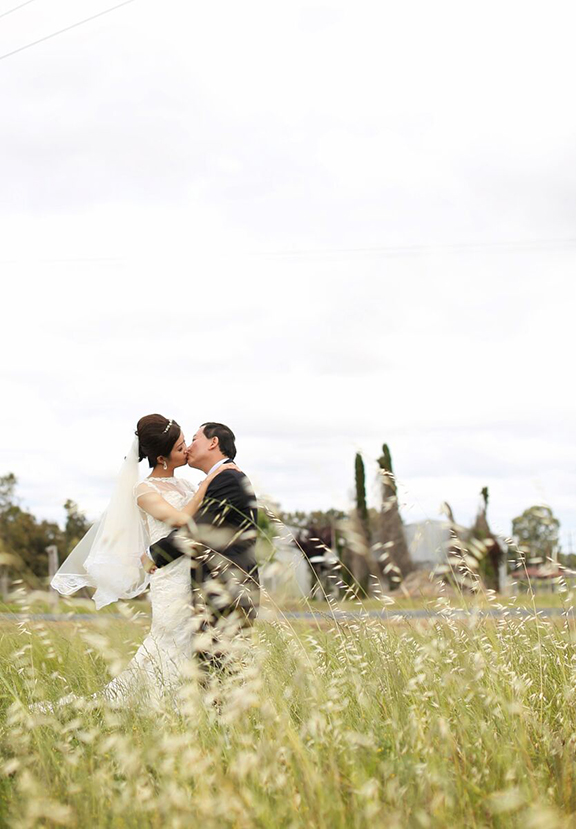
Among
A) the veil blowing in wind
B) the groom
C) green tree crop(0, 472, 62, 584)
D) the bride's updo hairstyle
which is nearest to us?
the groom

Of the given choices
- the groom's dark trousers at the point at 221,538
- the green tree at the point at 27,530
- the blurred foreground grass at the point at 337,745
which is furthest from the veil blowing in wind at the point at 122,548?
the green tree at the point at 27,530

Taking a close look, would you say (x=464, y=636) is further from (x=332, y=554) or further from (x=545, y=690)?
A: (x=332, y=554)

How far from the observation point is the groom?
5.14 metres

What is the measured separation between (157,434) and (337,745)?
3105 mm

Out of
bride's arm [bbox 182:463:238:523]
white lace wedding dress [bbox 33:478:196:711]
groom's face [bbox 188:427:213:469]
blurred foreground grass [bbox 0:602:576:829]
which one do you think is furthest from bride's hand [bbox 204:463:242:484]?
blurred foreground grass [bbox 0:602:576:829]

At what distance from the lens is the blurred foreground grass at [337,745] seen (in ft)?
8.71

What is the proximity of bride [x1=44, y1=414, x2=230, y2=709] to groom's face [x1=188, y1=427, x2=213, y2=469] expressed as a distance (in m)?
0.13

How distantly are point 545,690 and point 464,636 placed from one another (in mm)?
623

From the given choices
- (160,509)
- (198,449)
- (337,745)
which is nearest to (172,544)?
(160,509)

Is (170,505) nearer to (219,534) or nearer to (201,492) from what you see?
(201,492)

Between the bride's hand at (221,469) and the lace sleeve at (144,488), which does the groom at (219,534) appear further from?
the lace sleeve at (144,488)

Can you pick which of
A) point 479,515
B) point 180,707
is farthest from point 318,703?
point 479,515

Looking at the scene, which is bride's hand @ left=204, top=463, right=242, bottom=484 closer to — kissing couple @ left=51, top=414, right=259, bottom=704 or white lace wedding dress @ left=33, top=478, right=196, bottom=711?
kissing couple @ left=51, top=414, right=259, bottom=704

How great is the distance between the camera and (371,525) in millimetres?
39156
